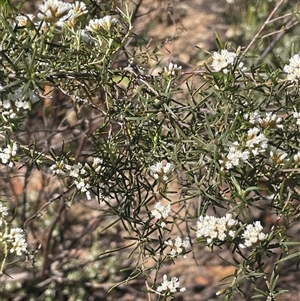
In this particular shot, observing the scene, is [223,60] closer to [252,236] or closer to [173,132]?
[173,132]

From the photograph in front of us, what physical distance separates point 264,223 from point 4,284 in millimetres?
1366

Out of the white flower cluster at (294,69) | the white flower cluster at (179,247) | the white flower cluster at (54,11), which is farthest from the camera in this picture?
the white flower cluster at (179,247)

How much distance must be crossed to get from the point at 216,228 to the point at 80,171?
1.11 ft

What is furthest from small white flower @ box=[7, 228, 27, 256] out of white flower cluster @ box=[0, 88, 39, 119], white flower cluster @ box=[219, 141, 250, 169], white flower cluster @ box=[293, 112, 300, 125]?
white flower cluster @ box=[293, 112, 300, 125]

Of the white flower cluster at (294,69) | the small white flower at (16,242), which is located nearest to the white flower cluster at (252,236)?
the white flower cluster at (294,69)

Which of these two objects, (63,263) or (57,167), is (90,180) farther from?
(63,263)

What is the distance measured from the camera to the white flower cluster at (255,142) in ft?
3.44

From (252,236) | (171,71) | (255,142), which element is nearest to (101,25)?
(171,71)

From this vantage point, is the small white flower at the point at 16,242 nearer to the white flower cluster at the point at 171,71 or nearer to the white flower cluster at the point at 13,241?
the white flower cluster at the point at 13,241

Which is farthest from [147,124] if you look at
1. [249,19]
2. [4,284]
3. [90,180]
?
[249,19]

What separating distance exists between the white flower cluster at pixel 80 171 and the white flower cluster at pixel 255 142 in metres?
0.34

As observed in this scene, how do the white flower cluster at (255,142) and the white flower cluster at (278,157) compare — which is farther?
the white flower cluster at (278,157)

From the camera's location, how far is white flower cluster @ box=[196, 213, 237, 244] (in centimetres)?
105

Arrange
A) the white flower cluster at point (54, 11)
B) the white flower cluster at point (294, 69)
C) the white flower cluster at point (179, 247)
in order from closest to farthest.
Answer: the white flower cluster at point (54, 11), the white flower cluster at point (294, 69), the white flower cluster at point (179, 247)
